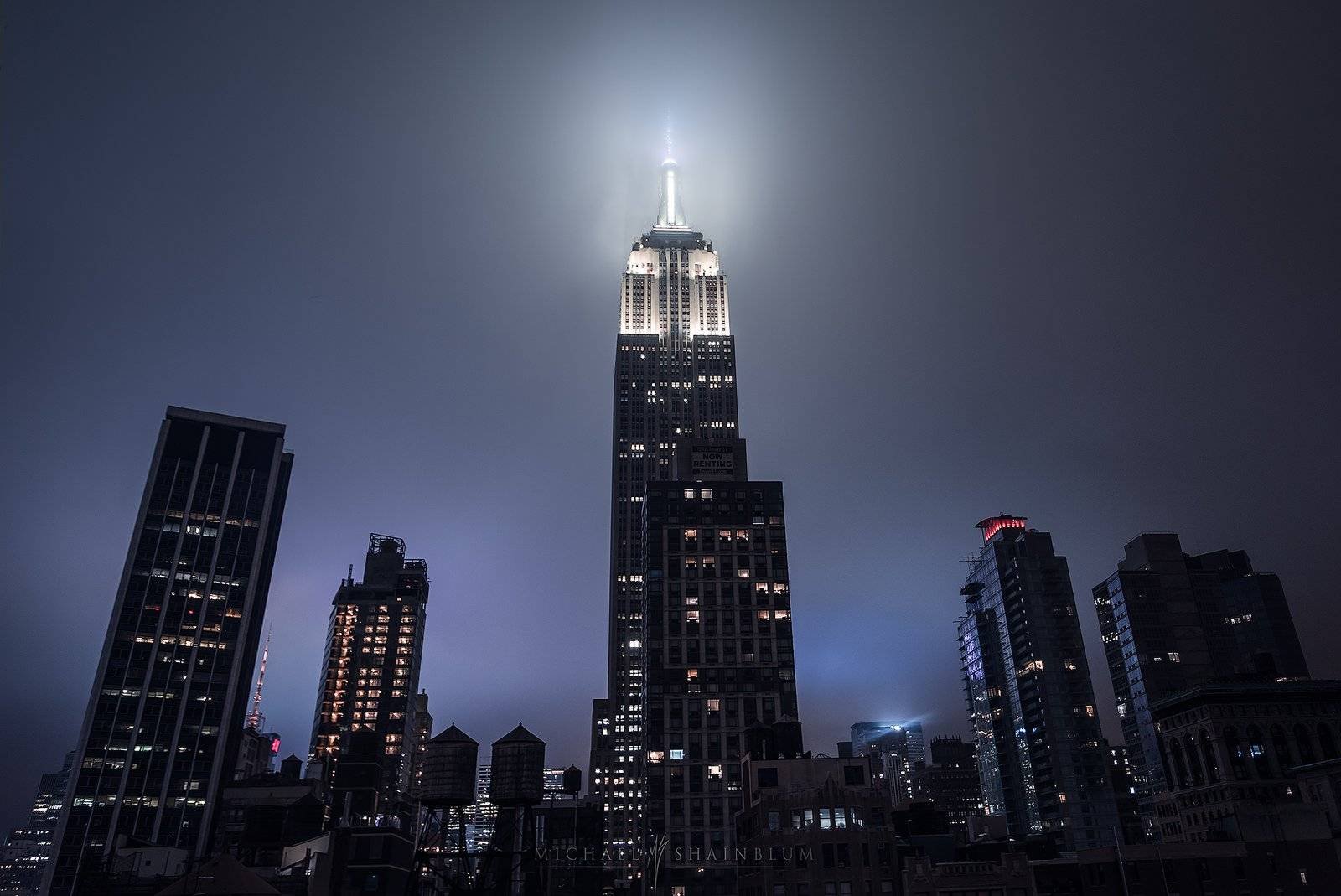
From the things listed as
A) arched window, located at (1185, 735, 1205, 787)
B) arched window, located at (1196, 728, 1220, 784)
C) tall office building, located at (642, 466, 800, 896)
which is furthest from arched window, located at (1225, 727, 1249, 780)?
tall office building, located at (642, 466, 800, 896)

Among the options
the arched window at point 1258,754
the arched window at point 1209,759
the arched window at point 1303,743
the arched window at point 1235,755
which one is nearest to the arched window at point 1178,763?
the arched window at point 1209,759

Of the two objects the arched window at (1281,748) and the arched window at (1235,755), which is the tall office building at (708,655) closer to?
the arched window at (1235,755)

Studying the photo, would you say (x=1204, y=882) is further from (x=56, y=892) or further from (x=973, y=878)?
(x=56, y=892)

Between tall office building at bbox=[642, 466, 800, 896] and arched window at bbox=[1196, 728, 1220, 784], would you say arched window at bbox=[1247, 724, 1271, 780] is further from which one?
tall office building at bbox=[642, 466, 800, 896]

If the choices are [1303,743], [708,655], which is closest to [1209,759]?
[1303,743]

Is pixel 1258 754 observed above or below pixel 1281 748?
below

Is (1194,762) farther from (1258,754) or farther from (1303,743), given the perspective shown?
(1303,743)
